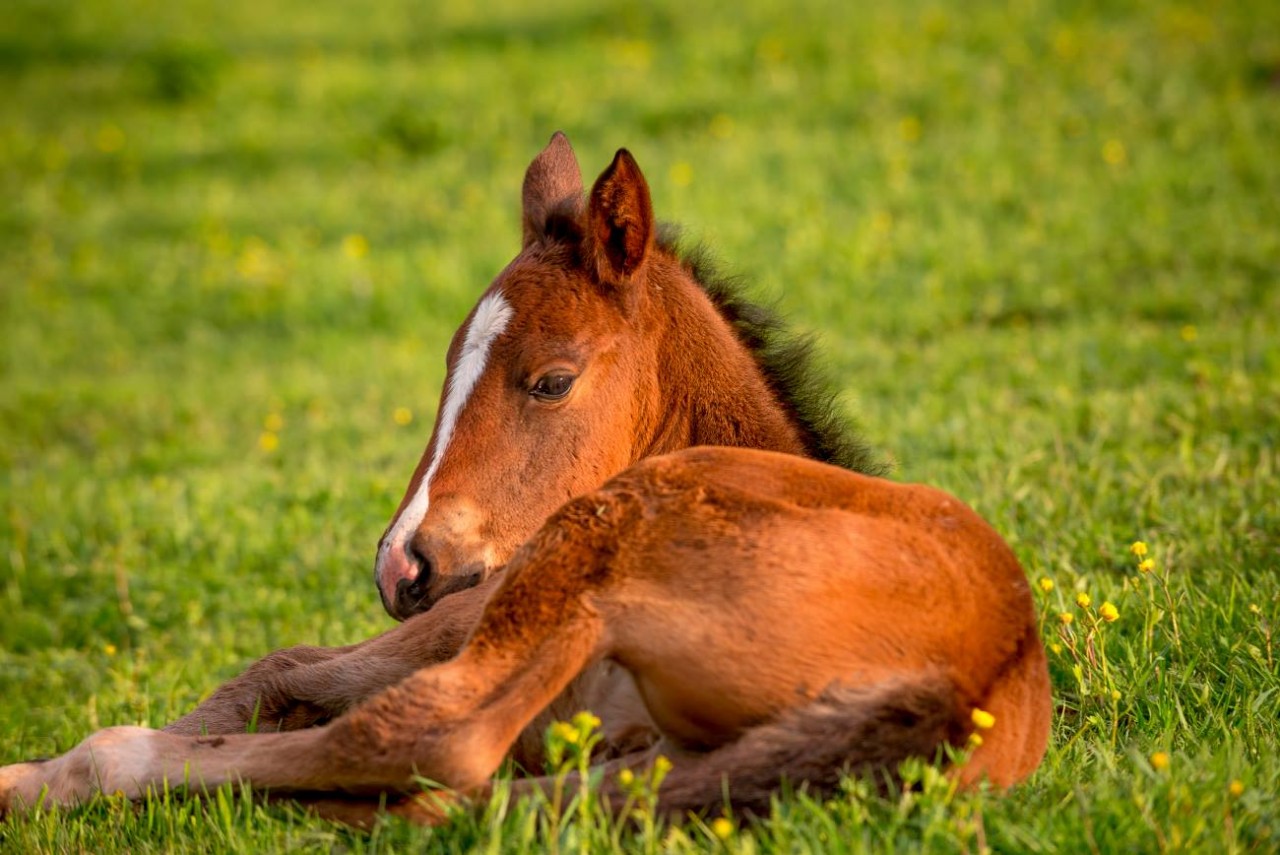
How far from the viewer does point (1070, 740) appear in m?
3.72

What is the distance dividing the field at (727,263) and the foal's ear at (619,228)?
3.53 feet

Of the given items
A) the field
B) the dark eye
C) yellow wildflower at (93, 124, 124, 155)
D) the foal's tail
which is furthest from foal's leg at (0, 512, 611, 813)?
yellow wildflower at (93, 124, 124, 155)

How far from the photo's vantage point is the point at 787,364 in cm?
461

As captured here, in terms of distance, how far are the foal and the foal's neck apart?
17 centimetres

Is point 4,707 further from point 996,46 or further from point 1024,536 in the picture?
point 996,46

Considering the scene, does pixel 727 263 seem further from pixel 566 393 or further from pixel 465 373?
pixel 465 373

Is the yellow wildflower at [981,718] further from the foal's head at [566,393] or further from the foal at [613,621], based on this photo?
the foal's head at [566,393]

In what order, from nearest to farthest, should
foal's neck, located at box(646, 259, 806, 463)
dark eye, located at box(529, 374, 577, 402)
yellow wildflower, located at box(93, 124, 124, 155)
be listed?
1. dark eye, located at box(529, 374, 577, 402)
2. foal's neck, located at box(646, 259, 806, 463)
3. yellow wildflower, located at box(93, 124, 124, 155)

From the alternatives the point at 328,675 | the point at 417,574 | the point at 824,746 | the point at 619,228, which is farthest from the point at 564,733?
the point at 619,228

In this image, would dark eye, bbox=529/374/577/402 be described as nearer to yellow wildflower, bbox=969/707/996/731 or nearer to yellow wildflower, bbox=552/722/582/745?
yellow wildflower, bbox=552/722/582/745

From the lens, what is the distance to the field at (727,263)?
384 centimetres

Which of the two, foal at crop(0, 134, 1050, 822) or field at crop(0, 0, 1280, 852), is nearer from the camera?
foal at crop(0, 134, 1050, 822)

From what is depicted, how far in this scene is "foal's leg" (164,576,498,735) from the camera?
388cm

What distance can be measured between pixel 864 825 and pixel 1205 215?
8699 mm
